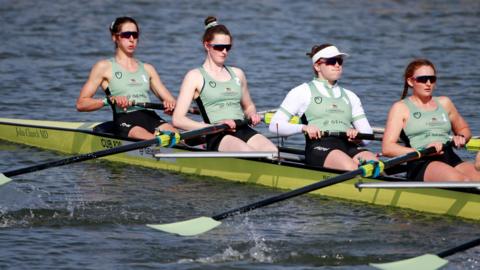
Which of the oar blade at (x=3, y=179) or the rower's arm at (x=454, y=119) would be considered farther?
the oar blade at (x=3, y=179)

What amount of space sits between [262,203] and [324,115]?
5.85ft

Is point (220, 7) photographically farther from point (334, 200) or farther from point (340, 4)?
point (334, 200)

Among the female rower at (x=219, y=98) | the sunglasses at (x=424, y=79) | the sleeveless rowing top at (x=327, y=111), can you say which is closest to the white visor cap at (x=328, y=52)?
the sleeveless rowing top at (x=327, y=111)

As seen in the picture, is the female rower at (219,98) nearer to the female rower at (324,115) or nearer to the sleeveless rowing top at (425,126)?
the female rower at (324,115)

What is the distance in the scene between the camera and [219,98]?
1219 cm

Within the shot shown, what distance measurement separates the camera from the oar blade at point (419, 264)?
28.9ft

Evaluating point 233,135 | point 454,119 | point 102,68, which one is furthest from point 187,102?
point 454,119

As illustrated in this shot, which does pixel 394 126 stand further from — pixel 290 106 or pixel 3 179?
pixel 3 179

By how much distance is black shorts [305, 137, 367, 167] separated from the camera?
11336 mm

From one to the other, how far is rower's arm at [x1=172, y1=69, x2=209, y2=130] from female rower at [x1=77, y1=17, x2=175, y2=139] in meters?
0.71

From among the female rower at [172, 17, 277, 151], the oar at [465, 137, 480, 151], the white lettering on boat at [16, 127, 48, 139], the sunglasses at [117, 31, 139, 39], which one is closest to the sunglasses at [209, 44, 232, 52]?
the female rower at [172, 17, 277, 151]

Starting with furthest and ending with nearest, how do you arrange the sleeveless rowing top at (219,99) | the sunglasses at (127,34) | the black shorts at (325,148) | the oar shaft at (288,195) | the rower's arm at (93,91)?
the rower's arm at (93,91) → the sunglasses at (127,34) → the sleeveless rowing top at (219,99) → the black shorts at (325,148) → the oar shaft at (288,195)

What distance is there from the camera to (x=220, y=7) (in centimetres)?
3020

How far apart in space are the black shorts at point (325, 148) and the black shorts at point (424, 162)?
0.75 m
